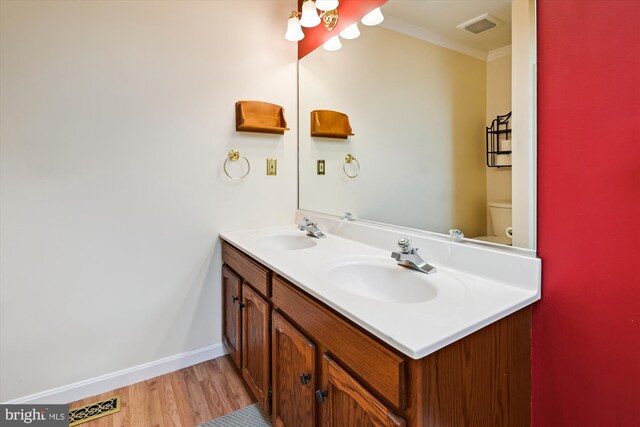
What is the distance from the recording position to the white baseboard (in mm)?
1542

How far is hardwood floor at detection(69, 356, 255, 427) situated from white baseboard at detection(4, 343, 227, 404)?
3 centimetres

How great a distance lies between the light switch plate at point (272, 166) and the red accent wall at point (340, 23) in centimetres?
74

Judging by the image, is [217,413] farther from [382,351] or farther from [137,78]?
[137,78]

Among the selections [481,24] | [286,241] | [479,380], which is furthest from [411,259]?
[286,241]

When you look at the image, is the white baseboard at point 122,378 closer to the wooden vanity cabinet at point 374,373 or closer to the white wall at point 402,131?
Result: the wooden vanity cabinet at point 374,373

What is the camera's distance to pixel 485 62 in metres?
1.06

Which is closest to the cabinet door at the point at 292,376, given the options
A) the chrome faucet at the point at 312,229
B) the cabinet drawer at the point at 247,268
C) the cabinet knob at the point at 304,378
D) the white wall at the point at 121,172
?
the cabinet knob at the point at 304,378

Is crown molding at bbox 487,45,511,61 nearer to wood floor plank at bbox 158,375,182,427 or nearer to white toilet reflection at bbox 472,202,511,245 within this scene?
white toilet reflection at bbox 472,202,511,245

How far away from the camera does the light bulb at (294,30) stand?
188 centimetres

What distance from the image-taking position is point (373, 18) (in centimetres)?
155

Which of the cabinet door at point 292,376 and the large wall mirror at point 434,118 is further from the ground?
the large wall mirror at point 434,118

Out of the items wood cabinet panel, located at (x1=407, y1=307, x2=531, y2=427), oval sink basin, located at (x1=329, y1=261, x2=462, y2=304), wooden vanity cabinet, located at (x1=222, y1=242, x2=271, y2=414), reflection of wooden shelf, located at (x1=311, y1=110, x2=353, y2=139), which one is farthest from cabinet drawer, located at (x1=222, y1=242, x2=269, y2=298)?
reflection of wooden shelf, located at (x1=311, y1=110, x2=353, y2=139)

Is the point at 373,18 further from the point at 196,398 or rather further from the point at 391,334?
the point at 196,398

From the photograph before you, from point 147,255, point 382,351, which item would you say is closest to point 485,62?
point 382,351
